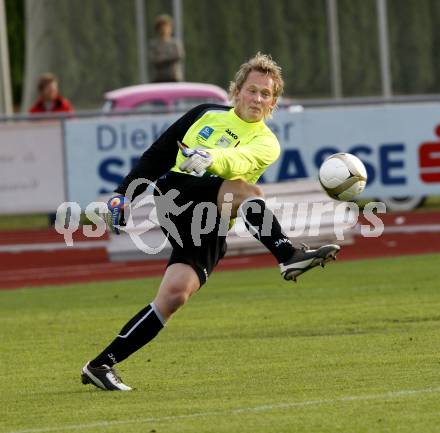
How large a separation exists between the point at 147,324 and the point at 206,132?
4.19ft

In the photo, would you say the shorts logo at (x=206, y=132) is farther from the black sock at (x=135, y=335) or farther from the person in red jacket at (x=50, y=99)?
the person in red jacket at (x=50, y=99)

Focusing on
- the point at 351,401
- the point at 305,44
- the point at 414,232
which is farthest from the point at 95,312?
the point at 305,44

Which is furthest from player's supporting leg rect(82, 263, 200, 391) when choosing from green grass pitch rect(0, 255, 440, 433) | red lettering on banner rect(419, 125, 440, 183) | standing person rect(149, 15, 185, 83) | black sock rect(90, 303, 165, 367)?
standing person rect(149, 15, 185, 83)

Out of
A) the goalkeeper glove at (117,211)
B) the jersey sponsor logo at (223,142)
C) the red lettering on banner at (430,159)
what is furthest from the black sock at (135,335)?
the red lettering on banner at (430,159)

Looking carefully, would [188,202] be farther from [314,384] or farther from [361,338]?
[361,338]

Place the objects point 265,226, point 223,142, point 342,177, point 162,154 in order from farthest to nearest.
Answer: point 342,177 < point 162,154 < point 223,142 < point 265,226

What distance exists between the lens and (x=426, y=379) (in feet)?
31.2

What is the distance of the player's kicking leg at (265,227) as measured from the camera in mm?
9336

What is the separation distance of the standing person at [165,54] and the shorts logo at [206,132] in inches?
618

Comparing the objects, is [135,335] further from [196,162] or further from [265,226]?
[196,162]

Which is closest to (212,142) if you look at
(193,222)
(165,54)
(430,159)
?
(193,222)

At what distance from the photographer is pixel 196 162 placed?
8.99 metres

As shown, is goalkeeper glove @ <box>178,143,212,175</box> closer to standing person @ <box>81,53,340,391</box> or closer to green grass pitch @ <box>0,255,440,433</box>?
standing person @ <box>81,53,340,391</box>

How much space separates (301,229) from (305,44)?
19.0m
